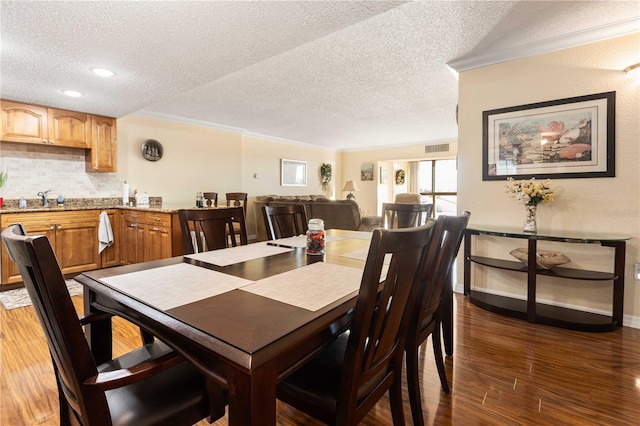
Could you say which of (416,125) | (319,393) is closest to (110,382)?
(319,393)

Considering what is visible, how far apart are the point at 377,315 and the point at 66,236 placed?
4312mm

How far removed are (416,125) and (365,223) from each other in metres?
2.19

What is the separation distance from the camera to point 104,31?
2.09 m

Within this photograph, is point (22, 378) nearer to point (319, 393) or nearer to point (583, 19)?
point (319, 393)

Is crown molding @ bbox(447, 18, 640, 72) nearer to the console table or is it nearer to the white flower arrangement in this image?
the white flower arrangement

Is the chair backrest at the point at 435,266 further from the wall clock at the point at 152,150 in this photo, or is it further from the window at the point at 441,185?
the window at the point at 441,185

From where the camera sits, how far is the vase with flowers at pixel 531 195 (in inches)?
104

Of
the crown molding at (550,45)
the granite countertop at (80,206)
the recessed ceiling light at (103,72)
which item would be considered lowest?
the granite countertop at (80,206)

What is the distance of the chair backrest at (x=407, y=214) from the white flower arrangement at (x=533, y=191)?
2.96 feet

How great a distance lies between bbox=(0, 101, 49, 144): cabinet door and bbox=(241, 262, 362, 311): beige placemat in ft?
13.7

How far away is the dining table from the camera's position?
2.31 feet

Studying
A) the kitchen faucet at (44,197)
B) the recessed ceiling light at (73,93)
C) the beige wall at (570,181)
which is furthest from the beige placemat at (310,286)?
the kitchen faucet at (44,197)

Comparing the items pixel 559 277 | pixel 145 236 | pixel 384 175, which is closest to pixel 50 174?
pixel 145 236

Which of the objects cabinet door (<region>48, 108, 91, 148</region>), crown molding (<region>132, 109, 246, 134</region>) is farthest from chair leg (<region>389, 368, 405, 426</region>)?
crown molding (<region>132, 109, 246, 134</region>)
